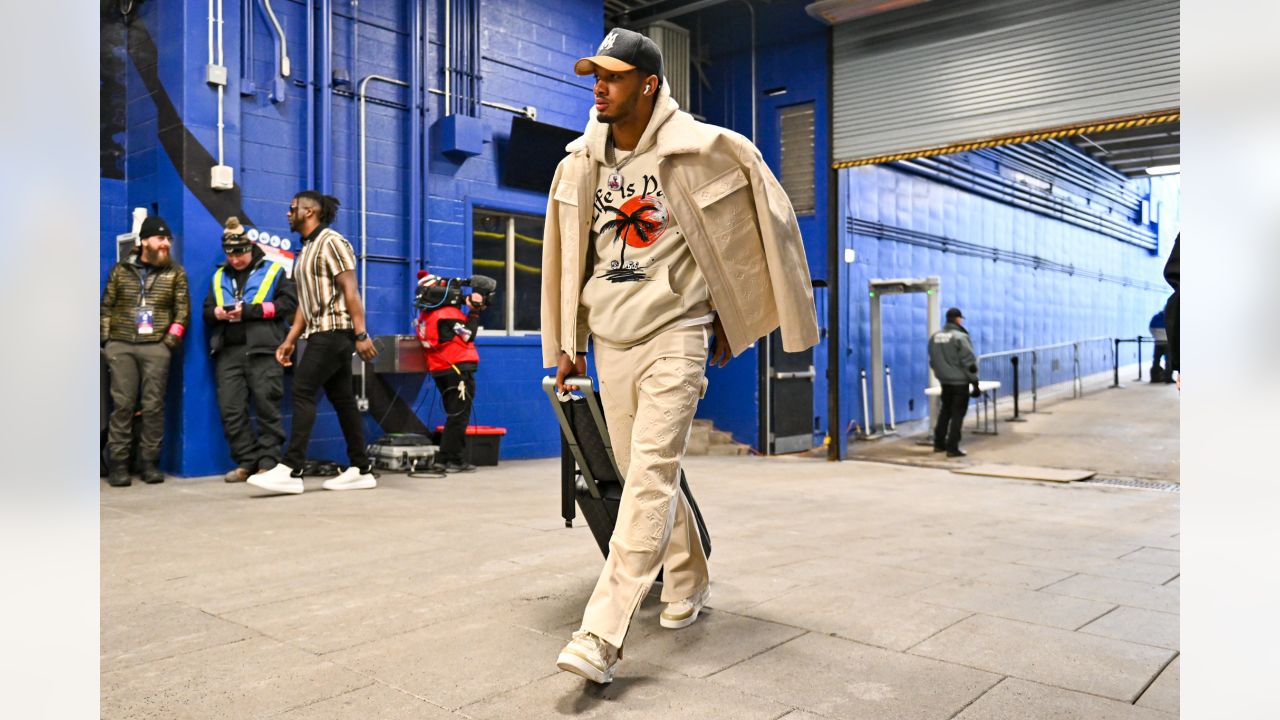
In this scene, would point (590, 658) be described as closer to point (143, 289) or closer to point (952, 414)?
point (143, 289)

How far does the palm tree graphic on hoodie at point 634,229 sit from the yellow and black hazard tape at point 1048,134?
234 inches

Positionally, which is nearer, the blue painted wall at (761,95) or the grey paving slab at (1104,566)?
the grey paving slab at (1104,566)

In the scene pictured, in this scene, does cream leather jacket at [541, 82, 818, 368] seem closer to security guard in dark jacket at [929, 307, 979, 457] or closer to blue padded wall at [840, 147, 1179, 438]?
blue padded wall at [840, 147, 1179, 438]

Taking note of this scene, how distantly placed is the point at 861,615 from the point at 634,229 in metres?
1.49

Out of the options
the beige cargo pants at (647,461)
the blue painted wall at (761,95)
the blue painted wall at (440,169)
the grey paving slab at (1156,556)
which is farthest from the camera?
the blue painted wall at (761,95)

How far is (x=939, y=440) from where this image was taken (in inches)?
387

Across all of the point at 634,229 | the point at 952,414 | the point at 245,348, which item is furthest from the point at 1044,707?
the point at 952,414

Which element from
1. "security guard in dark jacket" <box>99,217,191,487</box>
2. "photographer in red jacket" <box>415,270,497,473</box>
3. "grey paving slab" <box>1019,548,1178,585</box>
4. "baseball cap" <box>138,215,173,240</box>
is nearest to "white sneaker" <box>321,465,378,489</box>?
"photographer in red jacket" <box>415,270,497,473</box>

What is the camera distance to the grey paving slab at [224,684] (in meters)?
2.12

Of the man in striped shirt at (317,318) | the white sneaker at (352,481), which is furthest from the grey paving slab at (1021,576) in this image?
the white sneaker at (352,481)

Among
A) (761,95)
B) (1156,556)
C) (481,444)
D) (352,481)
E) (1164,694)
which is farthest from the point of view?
(761,95)

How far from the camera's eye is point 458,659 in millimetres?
2508

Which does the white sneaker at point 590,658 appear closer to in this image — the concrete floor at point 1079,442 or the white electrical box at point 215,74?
the white electrical box at point 215,74
